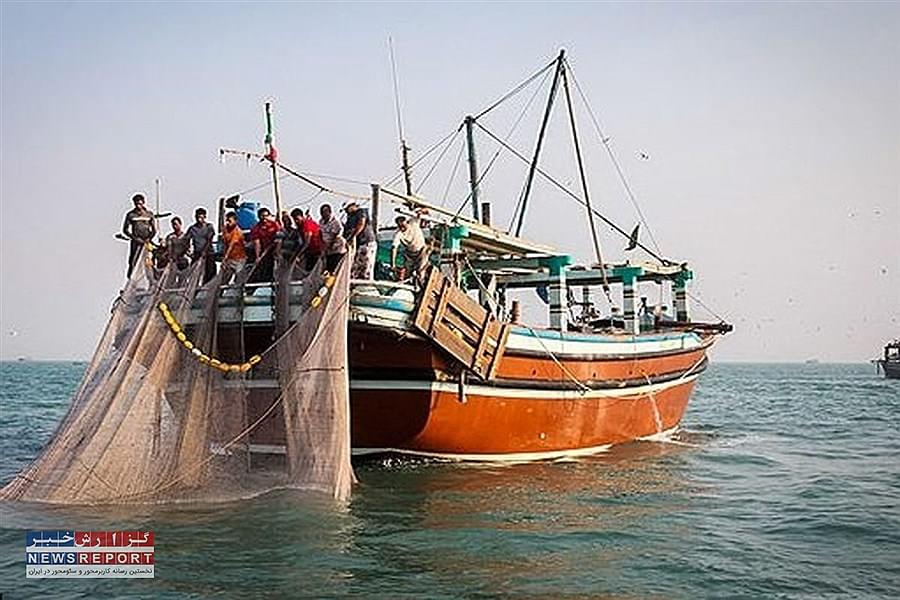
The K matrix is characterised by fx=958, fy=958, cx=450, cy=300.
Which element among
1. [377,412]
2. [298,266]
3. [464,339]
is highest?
[298,266]

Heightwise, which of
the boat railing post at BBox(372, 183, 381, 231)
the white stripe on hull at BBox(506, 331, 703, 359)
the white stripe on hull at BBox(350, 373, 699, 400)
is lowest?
the white stripe on hull at BBox(350, 373, 699, 400)

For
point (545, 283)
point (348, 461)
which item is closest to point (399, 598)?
point (348, 461)

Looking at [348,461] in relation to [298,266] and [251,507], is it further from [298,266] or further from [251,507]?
[298,266]

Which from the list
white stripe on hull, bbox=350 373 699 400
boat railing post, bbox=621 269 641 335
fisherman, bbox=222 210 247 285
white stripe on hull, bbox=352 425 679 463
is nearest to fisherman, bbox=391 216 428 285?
white stripe on hull, bbox=350 373 699 400

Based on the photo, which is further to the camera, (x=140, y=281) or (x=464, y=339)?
(x=464, y=339)

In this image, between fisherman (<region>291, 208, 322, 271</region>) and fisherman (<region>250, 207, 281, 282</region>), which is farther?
fisherman (<region>250, 207, 281, 282</region>)

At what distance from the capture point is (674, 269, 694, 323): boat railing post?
25.1m

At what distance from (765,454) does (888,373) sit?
61.2 m

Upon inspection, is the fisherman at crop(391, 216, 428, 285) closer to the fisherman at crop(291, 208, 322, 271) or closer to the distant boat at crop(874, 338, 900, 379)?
the fisherman at crop(291, 208, 322, 271)

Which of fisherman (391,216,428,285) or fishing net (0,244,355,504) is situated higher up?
fisherman (391,216,428,285)

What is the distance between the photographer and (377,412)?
568 inches

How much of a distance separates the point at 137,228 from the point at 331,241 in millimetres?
2833

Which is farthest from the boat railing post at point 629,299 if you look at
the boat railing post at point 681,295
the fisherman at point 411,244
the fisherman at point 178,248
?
the fisherman at point 178,248

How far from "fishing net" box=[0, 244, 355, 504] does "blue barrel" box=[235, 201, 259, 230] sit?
2.24 m
